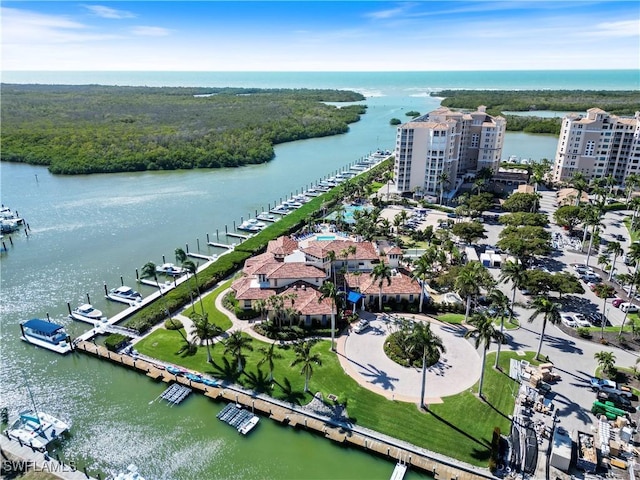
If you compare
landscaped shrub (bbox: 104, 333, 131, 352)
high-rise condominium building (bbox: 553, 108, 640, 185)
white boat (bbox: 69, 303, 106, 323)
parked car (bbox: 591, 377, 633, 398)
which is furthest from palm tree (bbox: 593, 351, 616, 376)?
high-rise condominium building (bbox: 553, 108, 640, 185)

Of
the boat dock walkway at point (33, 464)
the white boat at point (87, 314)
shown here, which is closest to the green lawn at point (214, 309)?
the white boat at point (87, 314)

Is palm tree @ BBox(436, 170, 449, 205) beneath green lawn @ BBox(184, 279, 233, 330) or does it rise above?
above

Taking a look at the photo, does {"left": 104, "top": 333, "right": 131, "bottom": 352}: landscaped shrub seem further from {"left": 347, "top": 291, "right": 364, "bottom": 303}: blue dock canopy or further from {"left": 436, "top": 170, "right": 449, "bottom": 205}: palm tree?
{"left": 436, "top": 170, "right": 449, "bottom": 205}: palm tree

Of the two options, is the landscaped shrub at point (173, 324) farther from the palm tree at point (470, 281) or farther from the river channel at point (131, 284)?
the palm tree at point (470, 281)

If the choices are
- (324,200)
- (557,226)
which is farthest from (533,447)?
(324,200)

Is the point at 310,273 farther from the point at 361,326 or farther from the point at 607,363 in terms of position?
the point at 607,363
